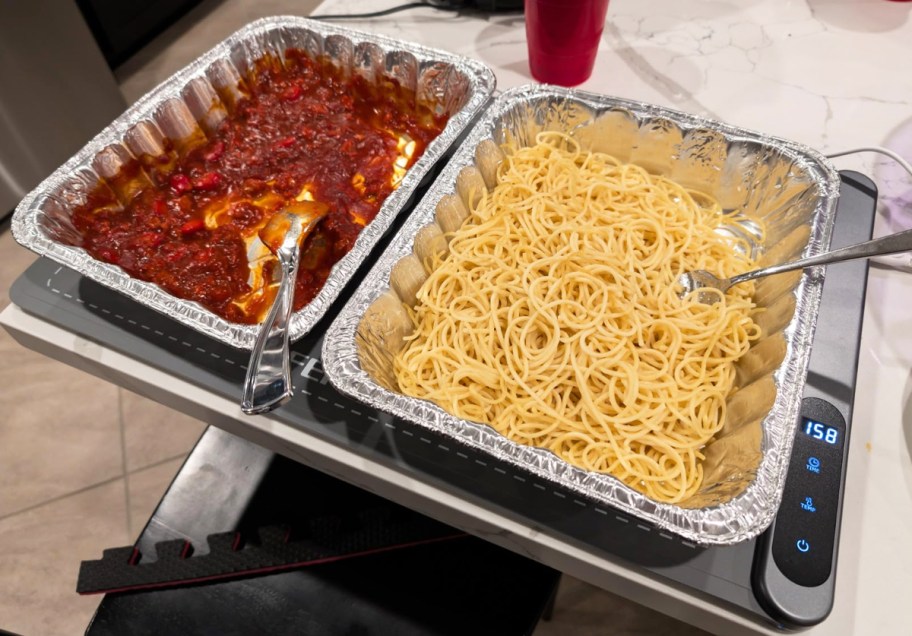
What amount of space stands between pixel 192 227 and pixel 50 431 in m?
1.33

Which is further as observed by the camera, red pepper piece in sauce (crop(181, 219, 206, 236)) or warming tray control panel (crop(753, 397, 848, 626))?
red pepper piece in sauce (crop(181, 219, 206, 236))

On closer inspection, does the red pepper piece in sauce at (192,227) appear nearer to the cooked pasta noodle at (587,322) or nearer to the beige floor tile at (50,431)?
the cooked pasta noodle at (587,322)

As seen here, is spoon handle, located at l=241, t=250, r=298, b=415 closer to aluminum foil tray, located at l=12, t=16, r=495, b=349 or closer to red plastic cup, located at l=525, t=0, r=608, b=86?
aluminum foil tray, located at l=12, t=16, r=495, b=349

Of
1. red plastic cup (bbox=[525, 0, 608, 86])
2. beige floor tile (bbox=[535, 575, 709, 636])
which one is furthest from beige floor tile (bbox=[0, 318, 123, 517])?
red plastic cup (bbox=[525, 0, 608, 86])

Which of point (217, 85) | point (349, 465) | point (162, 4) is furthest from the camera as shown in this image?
point (162, 4)

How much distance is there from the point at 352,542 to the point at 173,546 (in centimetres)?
33

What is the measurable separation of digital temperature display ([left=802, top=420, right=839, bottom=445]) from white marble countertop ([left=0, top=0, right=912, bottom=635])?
0.21ft

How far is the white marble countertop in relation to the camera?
821 millimetres

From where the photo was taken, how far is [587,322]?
101cm

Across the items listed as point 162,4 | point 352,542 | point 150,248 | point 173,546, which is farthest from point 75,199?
point 162,4

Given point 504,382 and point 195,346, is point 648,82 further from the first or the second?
point 195,346

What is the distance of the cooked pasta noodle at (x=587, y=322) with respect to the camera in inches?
35.8

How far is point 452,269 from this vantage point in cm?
105

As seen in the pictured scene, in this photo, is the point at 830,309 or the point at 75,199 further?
the point at 75,199
